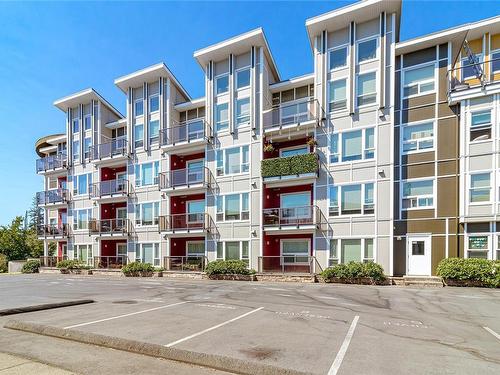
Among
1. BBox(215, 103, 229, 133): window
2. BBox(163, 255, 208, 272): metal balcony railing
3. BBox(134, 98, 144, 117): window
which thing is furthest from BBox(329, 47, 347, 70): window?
BBox(134, 98, 144, 117): window

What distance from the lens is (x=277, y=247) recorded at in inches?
896

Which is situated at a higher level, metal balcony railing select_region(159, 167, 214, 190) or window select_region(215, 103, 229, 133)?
window select_region(215, 103, 229, 133)

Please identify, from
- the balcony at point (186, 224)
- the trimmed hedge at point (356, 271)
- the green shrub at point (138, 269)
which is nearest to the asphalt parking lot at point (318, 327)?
the trimmed hedge at point (356, 271)

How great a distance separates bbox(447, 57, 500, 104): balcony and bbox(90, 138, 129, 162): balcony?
980 inches

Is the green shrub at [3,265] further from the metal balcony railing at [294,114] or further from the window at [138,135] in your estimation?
the metal balcony railing at [294,114]

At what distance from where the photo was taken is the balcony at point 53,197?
106 ft

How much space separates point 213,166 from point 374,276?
13.5 m

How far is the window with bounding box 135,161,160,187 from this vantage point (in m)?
26.9

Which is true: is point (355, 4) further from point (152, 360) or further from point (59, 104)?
point (59, 104)

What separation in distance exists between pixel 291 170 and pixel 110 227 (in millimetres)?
17493

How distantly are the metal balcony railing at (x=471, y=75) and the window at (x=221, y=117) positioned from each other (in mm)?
14539

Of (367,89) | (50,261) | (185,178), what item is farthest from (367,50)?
(50,261)

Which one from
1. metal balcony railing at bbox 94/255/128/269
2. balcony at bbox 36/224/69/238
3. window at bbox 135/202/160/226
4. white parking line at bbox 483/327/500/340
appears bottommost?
metal balcony railing at bbox 94/255/128/269

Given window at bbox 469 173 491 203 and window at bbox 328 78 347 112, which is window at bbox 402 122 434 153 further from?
window at bbox 328 78 347 112
